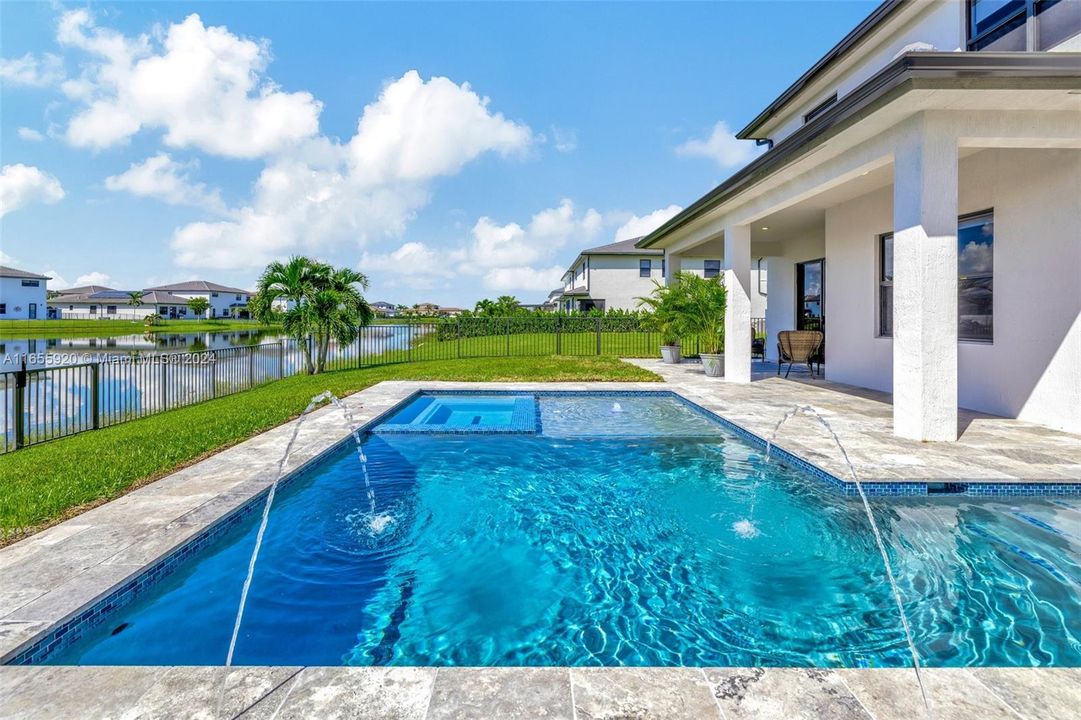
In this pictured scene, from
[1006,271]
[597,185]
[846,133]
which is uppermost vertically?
[597,185]

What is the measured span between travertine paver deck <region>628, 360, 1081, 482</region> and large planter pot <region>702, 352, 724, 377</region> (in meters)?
2.64

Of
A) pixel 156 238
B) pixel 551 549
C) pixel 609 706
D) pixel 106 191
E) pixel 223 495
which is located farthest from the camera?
pixel 156 238

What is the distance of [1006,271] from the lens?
22.3 feet

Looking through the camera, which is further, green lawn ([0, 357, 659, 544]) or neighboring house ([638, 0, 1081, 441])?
neighboring house ([638, 0, 1081, 441])

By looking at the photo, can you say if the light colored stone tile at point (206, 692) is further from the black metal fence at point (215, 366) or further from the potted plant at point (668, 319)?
the potted plant at point (668, 319)

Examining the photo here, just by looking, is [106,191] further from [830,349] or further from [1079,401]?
[1079,401]

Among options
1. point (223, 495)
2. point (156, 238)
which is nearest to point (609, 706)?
point (223, 495)

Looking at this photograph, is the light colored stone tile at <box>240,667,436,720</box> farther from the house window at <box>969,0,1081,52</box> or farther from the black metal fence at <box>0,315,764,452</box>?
the house window at <box>969,0,1081,52</box>

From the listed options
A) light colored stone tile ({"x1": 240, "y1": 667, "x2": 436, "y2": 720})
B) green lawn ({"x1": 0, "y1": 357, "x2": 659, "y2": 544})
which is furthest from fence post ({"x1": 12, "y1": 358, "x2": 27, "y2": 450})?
light colored stone tile ({"x1": 240, "y1": 667, "x2": 436, "y2": 720})

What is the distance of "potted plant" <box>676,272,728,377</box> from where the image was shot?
39.1ft

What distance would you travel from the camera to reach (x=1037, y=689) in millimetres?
1960

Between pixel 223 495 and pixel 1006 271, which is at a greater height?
pixel 1006 271

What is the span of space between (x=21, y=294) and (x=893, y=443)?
78.3m

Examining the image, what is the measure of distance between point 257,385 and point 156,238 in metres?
19.1
